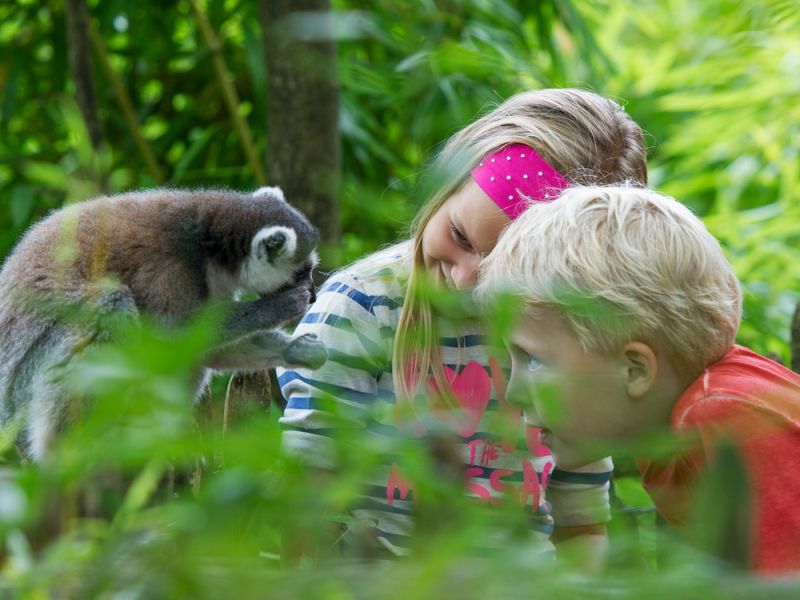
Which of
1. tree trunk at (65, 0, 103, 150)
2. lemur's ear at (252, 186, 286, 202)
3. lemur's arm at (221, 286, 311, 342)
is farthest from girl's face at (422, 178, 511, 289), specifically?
tree trunk at (65, 0, 103, 150)

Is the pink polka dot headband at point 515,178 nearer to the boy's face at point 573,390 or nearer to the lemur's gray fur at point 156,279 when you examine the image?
the boy's face at point 573,390

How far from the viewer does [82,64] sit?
10.8ft

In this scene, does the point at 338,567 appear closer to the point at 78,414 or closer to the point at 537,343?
the point at 537,343

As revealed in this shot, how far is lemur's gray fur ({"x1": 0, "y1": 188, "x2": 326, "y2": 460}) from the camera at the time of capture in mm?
2332

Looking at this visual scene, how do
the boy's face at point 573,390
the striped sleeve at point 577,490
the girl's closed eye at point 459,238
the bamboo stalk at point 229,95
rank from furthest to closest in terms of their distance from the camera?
the bamboo stalk at point 229,95
the striped sleeve at point 577,490
the girl's closed eye at point 459,238
the boy's face at point 573,390

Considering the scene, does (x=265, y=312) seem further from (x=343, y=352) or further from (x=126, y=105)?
(x=126, y=105)

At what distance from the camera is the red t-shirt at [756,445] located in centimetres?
117

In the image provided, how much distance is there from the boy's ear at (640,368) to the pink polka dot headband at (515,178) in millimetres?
405

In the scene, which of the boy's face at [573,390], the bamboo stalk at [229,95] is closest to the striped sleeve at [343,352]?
the boy's face at [573,390]

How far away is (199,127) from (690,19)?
407cm

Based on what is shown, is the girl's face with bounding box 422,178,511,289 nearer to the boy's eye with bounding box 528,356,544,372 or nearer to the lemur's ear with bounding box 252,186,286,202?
the boy's eye with bounding box 528,356,544,372

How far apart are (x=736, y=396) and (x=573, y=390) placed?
33cm

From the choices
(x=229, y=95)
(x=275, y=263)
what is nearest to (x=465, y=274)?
(x=275, y=263)

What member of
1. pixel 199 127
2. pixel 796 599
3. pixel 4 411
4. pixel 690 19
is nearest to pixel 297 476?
pixel 796 599
